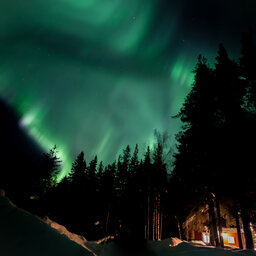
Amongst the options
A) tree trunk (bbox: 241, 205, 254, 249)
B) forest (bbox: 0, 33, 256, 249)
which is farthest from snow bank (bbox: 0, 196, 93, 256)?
tree trunk (bbox: 241, 205, 254, 249)

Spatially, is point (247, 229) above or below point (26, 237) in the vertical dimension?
below

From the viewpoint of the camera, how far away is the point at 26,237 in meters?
2.38

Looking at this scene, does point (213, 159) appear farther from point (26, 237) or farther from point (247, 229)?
point (26, 237)

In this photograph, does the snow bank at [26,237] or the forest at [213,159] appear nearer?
the snow bank at [26,237]

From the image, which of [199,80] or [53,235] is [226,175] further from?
[53,235]

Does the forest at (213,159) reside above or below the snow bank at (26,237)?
above

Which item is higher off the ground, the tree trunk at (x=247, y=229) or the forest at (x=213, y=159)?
the forest at (x=213, y=159)

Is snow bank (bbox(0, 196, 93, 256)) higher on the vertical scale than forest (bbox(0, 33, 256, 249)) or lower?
lower

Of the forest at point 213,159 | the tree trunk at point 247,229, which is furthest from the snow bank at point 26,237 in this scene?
the tree trunk at point 247,229

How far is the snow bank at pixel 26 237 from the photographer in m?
2.16

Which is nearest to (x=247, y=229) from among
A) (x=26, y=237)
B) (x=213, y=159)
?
(x=213, y=159)

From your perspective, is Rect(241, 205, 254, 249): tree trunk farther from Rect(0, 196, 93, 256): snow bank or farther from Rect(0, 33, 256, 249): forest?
Rect(0, 196, 93, 256): snow bank

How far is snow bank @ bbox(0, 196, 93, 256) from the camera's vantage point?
2.16 metres

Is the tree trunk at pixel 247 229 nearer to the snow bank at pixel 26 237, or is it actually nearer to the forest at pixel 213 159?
the forest at pixel 213 159
